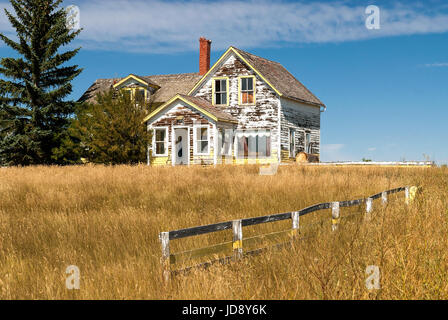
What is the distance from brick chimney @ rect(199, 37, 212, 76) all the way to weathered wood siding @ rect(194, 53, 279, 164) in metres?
4.33

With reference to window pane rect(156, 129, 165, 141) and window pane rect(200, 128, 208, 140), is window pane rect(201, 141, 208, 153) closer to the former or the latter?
window pane rect(200, 128, 208, 140)

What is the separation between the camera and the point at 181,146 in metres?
30.6

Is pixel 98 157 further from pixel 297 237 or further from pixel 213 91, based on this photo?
pixel 297 237

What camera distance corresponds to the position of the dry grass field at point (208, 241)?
5.40 meters

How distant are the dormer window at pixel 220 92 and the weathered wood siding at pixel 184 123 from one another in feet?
8.53

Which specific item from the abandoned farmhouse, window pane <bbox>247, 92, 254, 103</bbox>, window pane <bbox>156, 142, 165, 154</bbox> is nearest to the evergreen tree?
the abandoned farmhouse

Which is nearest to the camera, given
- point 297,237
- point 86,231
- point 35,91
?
point 297,237

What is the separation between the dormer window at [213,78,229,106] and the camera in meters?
30.4

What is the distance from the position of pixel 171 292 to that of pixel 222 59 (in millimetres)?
25941

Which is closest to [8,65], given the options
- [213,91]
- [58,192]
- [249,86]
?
[213,91]

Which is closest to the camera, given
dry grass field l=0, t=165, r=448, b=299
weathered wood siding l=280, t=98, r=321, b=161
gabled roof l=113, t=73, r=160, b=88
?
dry grass field l=0, t=165, r=448, b=299

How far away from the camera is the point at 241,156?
29.5 meters

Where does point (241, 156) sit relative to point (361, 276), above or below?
above
